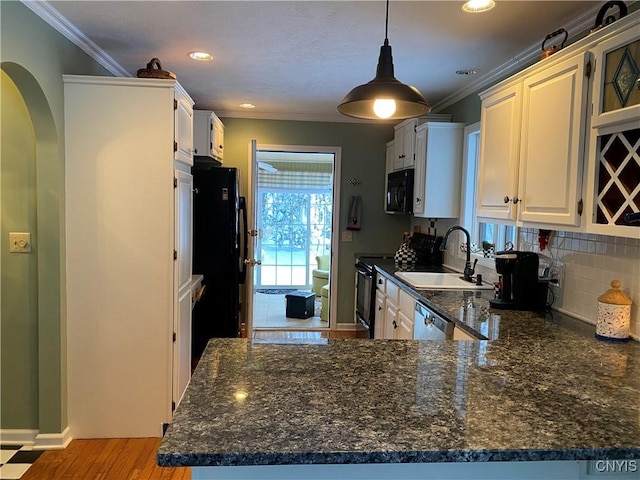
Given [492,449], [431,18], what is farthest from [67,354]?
[431,18]

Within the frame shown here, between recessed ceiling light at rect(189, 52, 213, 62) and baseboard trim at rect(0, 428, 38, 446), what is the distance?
255 centimetres

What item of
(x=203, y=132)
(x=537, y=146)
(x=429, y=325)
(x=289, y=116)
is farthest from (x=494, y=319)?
(x=289, y=116)

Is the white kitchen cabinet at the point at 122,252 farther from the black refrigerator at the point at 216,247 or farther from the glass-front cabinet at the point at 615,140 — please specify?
the glass-front cabinet at the point at 615,140

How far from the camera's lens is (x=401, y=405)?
1.16 metres

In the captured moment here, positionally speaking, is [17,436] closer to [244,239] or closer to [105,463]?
[105,463]

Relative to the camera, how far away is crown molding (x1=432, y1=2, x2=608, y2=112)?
2.22 meters

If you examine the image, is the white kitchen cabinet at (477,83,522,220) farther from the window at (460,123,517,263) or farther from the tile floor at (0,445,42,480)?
the tile floor at (0,445,42,480)

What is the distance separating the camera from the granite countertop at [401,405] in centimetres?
97

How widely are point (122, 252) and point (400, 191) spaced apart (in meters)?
2.63

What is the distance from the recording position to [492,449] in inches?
38.4

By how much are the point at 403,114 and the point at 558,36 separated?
43.2 inches

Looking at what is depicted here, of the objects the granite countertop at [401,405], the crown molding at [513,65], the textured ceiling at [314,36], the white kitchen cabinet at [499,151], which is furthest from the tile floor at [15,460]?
the crown molding at [513,65]

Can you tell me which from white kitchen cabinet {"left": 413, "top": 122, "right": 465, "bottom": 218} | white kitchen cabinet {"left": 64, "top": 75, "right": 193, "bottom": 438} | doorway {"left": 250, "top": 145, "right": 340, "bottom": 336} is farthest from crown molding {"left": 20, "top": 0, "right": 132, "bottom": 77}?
doorway {"left": 250, "top": 145, "right": 340, "bottom": 336}

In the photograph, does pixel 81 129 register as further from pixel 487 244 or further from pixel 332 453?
pixel 487 244
